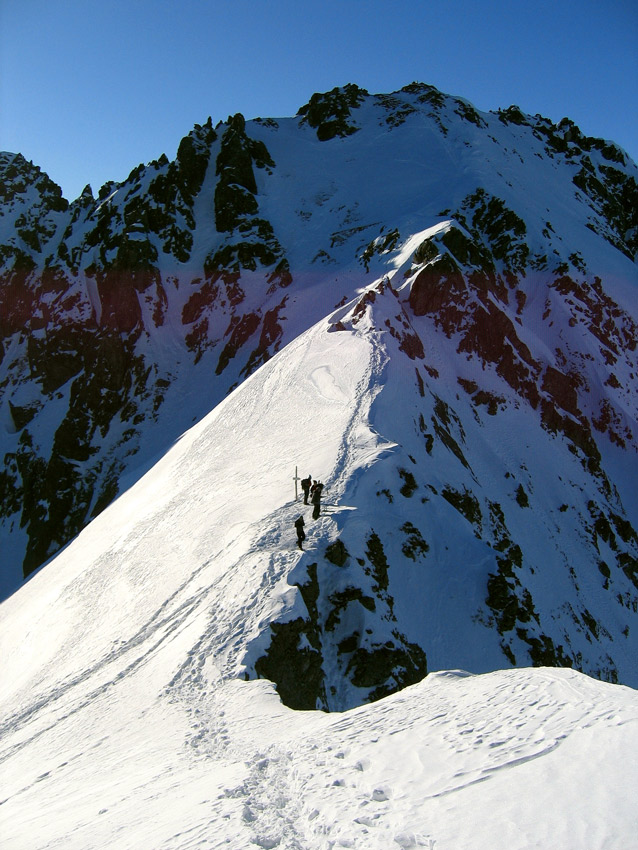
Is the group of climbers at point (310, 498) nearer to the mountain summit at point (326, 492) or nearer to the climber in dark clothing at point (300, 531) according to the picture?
the climber in dark clothing at point (300, 531)

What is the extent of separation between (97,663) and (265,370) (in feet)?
82.5

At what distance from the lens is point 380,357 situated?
31688mm

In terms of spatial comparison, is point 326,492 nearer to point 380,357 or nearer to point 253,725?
point 253,725

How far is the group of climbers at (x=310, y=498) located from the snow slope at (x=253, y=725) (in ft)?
1.50

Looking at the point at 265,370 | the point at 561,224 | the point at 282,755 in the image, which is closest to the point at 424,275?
the point at 265,370

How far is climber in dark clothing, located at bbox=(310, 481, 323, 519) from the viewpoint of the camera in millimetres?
18125

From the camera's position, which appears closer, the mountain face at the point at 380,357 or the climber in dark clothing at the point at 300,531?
the climber in dark clothing at the point at 300,531

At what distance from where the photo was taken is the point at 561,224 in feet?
209

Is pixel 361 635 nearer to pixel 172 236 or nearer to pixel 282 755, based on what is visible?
pixel 282 755

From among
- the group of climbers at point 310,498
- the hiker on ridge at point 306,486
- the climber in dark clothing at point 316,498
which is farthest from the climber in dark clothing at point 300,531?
the hiker on ridge at point 306,486

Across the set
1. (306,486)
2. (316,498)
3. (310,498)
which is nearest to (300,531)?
(316,498)

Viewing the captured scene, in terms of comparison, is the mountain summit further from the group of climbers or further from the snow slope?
the group of climbers

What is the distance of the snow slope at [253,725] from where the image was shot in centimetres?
693

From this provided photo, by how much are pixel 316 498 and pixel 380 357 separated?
1526cm
